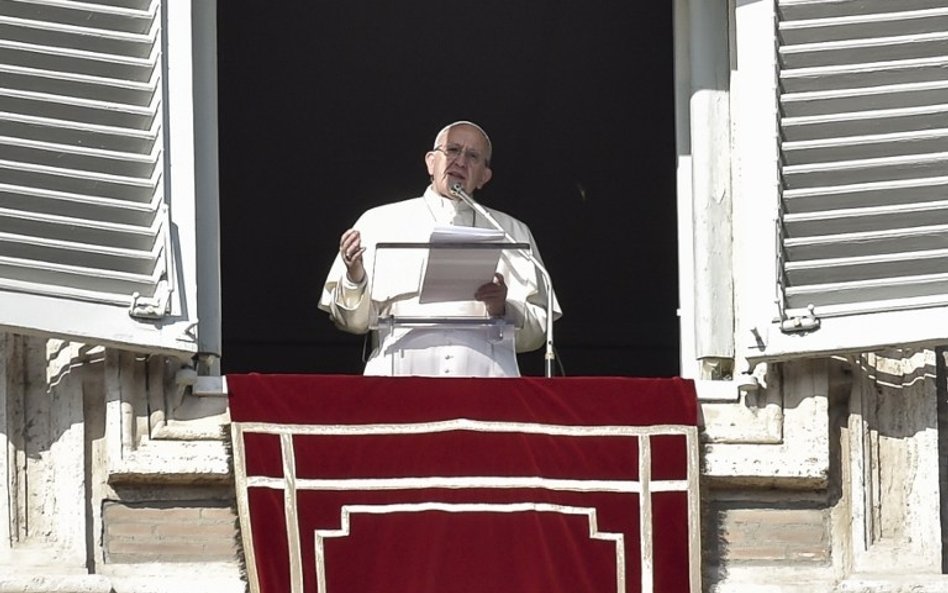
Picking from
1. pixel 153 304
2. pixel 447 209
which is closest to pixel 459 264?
pixel 153 304

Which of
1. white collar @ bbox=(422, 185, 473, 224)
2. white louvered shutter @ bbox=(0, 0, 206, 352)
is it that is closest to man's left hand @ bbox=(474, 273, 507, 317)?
white collar @ bbox=(422, 185, 473, 224)

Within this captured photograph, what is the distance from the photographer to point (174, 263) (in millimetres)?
8594

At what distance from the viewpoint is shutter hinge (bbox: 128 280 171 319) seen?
849 cm

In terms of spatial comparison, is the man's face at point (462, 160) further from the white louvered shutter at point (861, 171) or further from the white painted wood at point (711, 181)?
the white louvered shutter at point (861, 171)

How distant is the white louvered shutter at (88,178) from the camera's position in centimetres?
848

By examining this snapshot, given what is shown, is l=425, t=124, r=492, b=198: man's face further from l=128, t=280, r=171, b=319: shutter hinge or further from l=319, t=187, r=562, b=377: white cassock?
l=128, t=280, r=171, b=319: shutter hinge

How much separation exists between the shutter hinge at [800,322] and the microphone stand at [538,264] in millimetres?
579

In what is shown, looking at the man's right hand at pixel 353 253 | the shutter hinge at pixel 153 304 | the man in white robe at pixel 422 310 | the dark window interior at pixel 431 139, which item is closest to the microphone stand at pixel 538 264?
the man in white robe at pixel 422 310

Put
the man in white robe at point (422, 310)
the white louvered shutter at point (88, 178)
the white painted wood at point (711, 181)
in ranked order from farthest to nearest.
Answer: the man in white robe at point (422, 310) < the white painted wood at point (711, 181) < the white louvered shutter at point (88, 178)

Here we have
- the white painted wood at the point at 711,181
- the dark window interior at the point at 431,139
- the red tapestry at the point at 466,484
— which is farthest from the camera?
the dark window interior at the point at 431,139

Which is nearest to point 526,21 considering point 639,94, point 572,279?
point 639,94

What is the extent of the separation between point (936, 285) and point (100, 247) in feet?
6.71

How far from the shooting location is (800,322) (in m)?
8.60

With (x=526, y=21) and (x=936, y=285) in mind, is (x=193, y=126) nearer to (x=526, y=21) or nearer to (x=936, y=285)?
(x=936, y=285)
